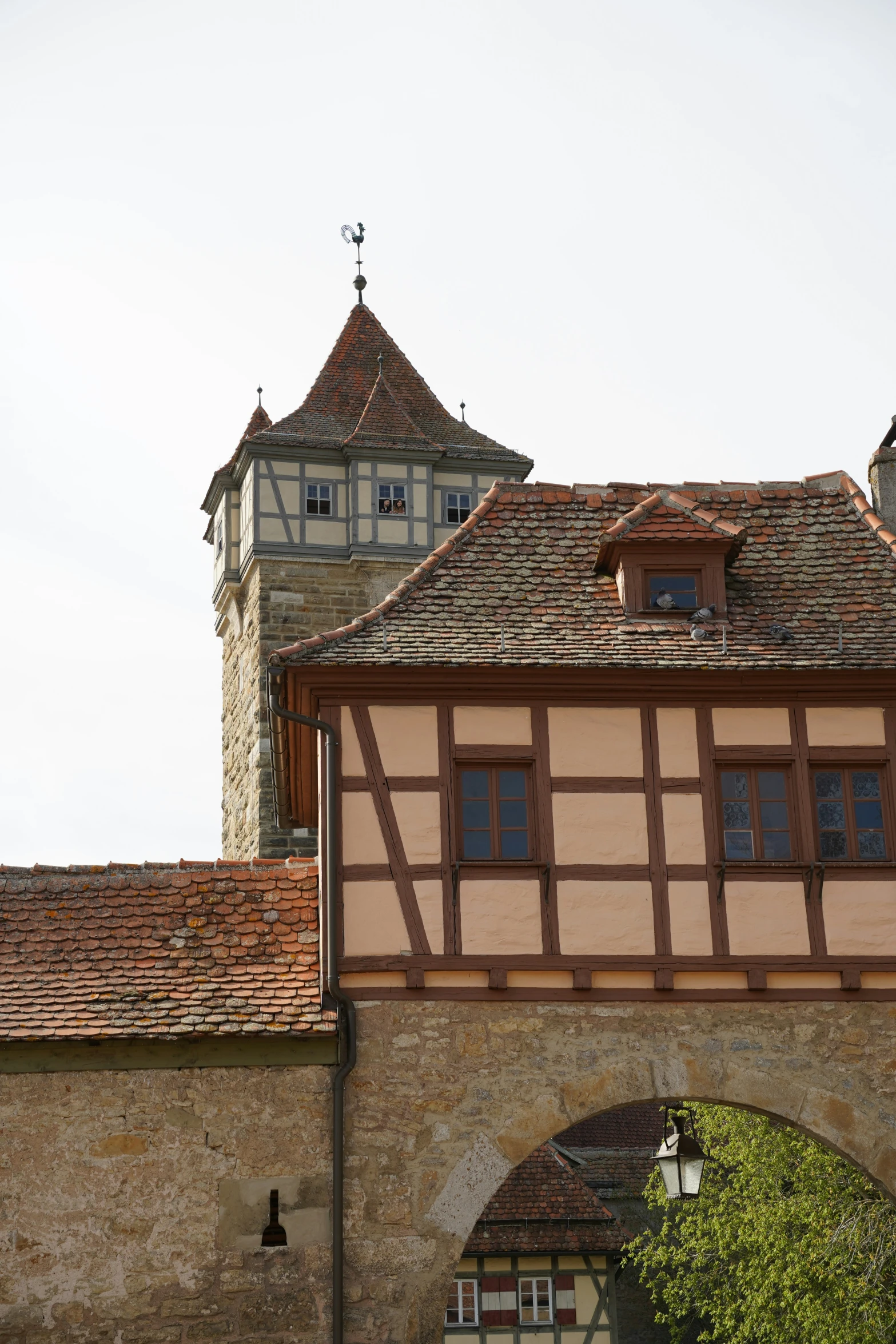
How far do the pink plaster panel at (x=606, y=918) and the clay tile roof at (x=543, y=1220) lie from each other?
11.5 metres

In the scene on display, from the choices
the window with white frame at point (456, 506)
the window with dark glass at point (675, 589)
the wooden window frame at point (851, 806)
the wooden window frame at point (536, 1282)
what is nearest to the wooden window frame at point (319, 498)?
the window with white frame at point (456, 506)

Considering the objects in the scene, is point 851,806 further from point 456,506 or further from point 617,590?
point 456,506

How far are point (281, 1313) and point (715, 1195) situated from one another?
33.5ft

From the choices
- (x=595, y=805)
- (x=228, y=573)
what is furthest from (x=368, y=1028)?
(x=228, y=573)

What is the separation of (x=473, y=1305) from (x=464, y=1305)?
0.42ft

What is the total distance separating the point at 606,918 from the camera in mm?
13172

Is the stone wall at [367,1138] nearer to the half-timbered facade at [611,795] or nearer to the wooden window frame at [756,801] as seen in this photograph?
the half-timbered facade at [611,795]

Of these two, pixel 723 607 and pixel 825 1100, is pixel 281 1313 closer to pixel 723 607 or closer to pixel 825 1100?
pixel 825 1100

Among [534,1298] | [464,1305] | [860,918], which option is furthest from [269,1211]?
[534,1298]

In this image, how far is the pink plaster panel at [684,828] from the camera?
43.9 feet

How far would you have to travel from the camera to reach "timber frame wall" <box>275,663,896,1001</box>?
1302cm

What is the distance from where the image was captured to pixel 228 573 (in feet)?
97.5

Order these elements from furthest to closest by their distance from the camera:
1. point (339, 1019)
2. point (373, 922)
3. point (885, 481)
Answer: point (885, 481)
point (373, 922)
point (339, 1019)

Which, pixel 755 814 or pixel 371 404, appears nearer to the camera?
pixel 755 814
